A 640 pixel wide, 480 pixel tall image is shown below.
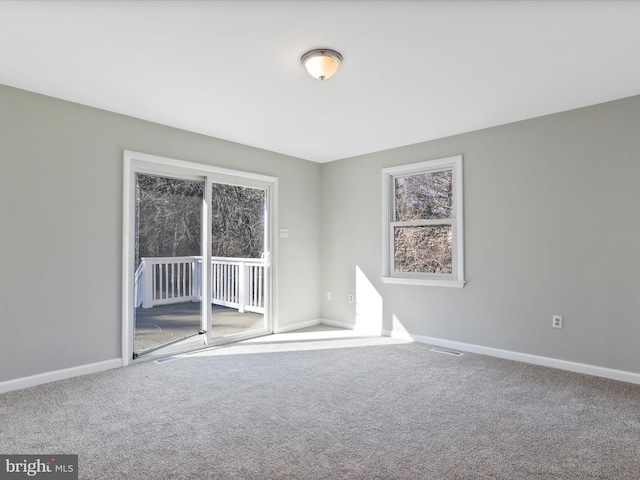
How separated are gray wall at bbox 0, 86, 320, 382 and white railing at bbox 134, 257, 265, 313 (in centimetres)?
32

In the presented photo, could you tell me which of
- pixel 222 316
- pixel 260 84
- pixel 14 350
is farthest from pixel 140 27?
pixel 222 316

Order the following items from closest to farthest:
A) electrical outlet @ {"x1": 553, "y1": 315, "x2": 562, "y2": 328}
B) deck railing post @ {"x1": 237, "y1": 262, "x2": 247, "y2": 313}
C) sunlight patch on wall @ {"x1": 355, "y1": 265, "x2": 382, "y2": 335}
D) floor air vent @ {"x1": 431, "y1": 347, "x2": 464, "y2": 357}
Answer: electrical outlet @ {"x1": 553, "y1": 315, "x2": 562, "y2": 328}
floor air vent @ {"x1": 431, "y1": 347, "x2": 464, "y2": 357}
deck railing post @ {"x1": 237, "y1": 262, "x2": 247, "y2": 313}
sunlight patch on wall @ {"x1": 355, "y1": 265, "x2": 382, "y2": 335}

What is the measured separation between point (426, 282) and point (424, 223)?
0.71 m

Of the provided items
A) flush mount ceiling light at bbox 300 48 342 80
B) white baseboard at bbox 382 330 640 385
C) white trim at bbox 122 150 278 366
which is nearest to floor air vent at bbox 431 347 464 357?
white baseboard at bbox 382 330 640 385

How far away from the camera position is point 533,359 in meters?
3.65

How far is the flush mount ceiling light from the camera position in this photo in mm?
2428

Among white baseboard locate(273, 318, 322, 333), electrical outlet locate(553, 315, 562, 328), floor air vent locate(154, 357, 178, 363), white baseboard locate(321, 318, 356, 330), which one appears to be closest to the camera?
electrical outlet locate(553, 315, 562, 328)

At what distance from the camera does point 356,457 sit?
2.04 metres

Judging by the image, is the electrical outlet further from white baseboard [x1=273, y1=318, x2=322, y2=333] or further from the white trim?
the white trim

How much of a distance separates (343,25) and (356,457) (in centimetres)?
243

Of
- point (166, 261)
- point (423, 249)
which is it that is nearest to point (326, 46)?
point (166, 261)

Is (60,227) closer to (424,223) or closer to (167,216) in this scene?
(167,216)

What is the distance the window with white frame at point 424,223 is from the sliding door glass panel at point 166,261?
7.71 ft

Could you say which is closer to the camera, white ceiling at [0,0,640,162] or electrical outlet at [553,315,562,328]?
white ceiling at [0,0,640,162]
